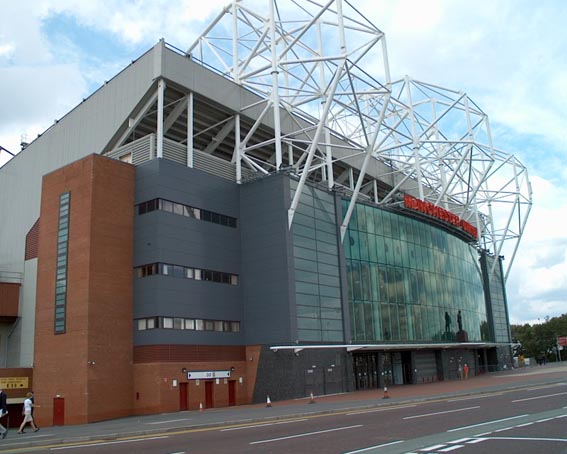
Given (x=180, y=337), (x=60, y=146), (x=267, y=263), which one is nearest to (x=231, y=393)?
(x=180, y=337)

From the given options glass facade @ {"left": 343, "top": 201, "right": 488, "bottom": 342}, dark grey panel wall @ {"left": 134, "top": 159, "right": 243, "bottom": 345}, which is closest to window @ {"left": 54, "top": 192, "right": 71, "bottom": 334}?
dark grey panel wall @ {"left": 134, "top": 159, "right": 243, "bottom": 345}

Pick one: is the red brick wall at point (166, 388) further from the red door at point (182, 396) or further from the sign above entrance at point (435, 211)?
the sign above entrance at point (435, 211)

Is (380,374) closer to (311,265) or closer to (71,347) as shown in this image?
(311,265)

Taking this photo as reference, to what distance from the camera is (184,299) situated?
37.3 meters

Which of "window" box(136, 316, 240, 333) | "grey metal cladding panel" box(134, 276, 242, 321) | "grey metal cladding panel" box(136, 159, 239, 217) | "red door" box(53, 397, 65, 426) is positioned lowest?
"red door" box(53, 397, 65, 426)

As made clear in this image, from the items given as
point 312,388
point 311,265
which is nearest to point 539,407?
point 312,388

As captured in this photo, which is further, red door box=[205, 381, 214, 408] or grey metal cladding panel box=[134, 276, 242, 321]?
red door box=[205, 381, 214, 408]

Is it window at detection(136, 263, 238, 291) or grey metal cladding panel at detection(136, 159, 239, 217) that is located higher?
grey metal cladding panel at detection(136, 159, 239, 217)

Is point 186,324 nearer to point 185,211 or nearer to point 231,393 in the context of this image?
point 231,393

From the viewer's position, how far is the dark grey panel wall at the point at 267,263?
130ft

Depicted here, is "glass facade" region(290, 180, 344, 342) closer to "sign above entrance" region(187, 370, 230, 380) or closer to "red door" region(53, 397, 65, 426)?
"sign above entrance" region(187, 370, 230, 380)

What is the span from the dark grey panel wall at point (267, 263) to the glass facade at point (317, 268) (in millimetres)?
1039

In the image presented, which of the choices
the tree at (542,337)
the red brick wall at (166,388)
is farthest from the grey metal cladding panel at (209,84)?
the tree at (542,337)

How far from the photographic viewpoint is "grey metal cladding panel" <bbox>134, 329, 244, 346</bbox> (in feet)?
116
